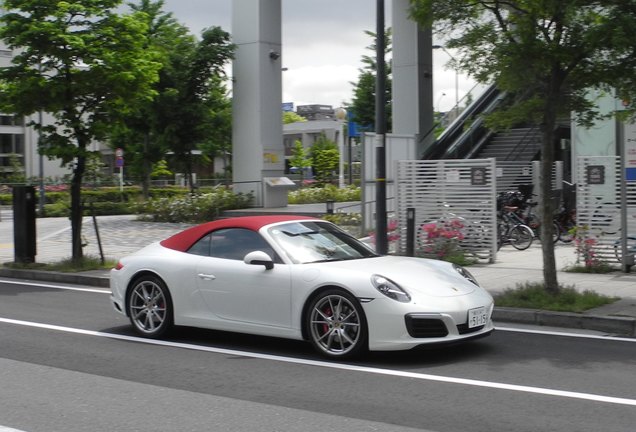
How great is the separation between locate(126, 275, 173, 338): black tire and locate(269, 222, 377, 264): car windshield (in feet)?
4.71

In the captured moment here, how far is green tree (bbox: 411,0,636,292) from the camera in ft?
32.8

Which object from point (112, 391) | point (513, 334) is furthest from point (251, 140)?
point (112, 391)

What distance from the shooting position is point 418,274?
781 cm

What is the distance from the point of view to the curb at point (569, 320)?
9023 millimetres

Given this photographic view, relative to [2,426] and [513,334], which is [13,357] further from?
[513,334]

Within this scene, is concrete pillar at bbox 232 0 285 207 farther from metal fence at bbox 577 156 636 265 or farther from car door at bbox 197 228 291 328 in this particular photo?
car door at bbox 197 228 291 328

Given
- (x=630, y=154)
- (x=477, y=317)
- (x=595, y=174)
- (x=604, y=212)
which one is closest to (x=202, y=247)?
(x=477, y=317)

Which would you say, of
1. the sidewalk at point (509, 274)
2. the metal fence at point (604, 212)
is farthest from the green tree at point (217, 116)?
the metal fence at point (604, 212)

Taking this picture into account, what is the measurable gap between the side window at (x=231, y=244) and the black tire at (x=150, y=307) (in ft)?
1.84

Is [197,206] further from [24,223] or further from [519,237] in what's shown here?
[519,237]

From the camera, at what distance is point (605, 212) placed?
14.4 meters

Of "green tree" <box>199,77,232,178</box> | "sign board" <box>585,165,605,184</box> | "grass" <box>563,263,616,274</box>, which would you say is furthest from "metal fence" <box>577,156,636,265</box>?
"green tree" <box>199,77,232,178</box>

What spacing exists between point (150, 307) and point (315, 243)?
2000 mm

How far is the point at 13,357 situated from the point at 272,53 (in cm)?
2315
